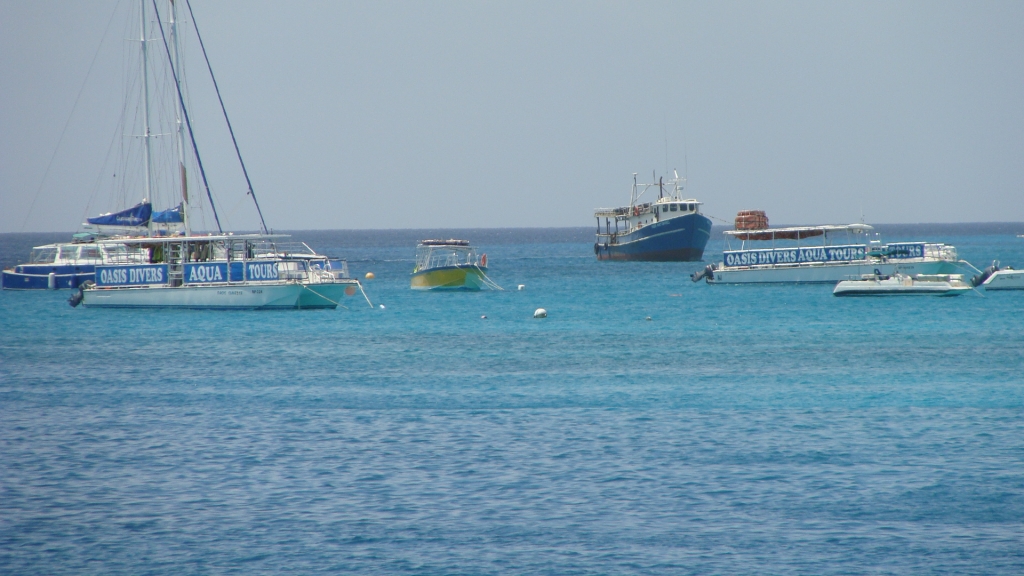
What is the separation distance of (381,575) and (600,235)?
102m

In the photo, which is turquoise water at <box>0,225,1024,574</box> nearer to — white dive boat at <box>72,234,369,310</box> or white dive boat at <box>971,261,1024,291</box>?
white dive boat at <box>72,234,369,310</box>

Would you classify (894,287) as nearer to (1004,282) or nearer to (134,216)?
(1004,282)

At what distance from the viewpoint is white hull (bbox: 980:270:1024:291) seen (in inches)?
2375

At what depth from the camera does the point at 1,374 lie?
1220 inches

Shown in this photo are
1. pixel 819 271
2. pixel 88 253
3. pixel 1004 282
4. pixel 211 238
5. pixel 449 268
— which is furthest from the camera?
pixel 88 253

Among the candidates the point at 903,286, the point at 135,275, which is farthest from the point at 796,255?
the point at 135,275

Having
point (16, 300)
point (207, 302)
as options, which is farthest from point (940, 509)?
point (16, 300)

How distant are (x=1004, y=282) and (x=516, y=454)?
49780 mm

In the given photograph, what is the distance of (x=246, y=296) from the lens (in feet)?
166

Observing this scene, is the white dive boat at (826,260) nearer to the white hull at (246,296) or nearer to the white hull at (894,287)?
the white hull at (894,287)

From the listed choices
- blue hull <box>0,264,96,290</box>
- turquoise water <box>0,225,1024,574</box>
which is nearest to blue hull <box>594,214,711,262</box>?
blue hull <box>0,264,96,290</box>

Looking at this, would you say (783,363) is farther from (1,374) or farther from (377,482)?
(1,374)

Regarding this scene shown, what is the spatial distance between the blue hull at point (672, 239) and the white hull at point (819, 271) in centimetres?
2567

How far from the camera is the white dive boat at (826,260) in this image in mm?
64575
